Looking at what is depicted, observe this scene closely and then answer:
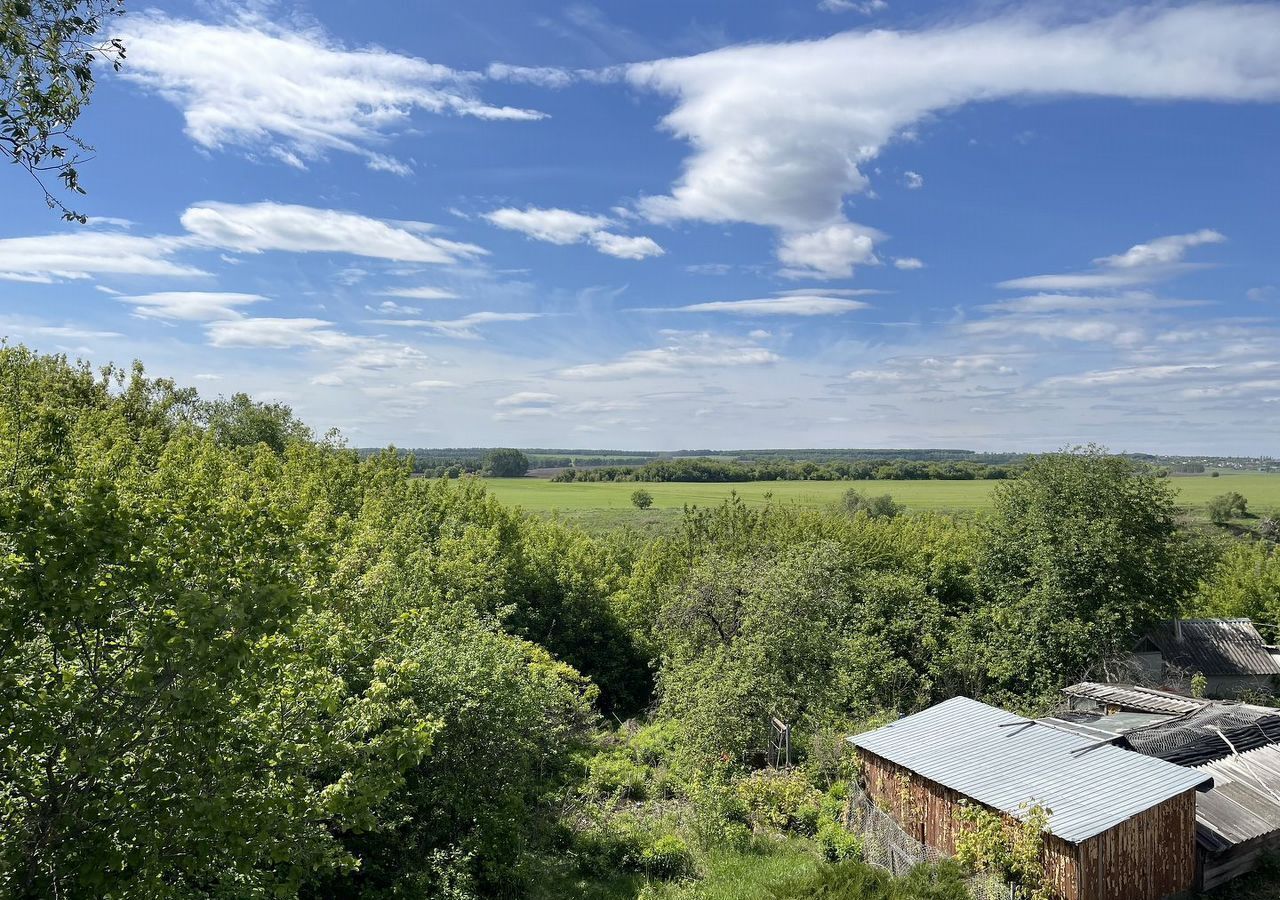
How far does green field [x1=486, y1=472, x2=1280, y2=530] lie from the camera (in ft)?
272

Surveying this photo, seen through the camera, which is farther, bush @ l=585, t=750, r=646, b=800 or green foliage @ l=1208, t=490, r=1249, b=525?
green foliage @ l=1208, t=490, r=1249, b=525

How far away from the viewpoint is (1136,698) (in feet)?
72.6

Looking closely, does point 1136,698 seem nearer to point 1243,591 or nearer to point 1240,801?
point 1240,801

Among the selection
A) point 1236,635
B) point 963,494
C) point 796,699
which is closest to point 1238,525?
point 963,494

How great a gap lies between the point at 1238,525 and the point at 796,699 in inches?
3393

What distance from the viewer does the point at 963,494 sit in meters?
101

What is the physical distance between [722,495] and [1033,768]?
86.7 m

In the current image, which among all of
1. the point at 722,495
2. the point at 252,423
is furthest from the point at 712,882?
the point at 722,495

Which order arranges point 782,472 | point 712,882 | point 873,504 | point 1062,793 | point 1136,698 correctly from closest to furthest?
point 1062,793 → point 712,882 → point 1136,698 → point 873,504 → point 782,472

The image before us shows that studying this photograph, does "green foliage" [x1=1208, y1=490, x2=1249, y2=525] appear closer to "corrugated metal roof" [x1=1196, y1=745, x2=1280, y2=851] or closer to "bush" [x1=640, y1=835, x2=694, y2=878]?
"corrugated metal roof" [x1=1196, y1=745, x2=1280, y2=851]

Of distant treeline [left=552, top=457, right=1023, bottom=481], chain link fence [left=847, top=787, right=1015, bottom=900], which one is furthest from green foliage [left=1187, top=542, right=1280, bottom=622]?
distant treeline [left=552, top=457, right=1023, bottom=481]

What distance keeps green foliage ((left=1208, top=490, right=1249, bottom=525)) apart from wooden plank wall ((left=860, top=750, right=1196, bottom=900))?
8554cm

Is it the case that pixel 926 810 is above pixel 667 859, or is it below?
above

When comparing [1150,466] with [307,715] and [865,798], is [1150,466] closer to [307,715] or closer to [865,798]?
[865,798]
